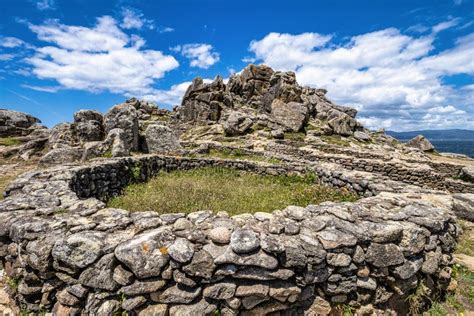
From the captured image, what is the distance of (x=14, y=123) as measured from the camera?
40812mm

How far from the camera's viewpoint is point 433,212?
→ 609cm

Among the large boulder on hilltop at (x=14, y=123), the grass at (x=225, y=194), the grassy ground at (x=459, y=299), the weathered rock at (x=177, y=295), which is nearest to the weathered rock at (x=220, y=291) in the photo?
the weathered rock at (x=177, y=295)

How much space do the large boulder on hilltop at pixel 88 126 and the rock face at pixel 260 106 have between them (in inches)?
679

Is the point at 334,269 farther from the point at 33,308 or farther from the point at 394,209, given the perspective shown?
the point at 33,308

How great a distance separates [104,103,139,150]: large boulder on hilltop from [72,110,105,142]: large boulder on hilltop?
1107 mm

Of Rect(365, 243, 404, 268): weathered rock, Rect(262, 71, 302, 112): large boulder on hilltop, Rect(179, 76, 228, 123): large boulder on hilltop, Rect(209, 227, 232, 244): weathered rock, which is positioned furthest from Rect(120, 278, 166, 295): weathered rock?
Rect(262, 71, 302, 112): large boulder on hilltop

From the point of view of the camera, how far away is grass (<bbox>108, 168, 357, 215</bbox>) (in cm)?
869

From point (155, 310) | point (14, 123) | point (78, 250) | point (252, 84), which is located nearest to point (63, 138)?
point (78, 250)

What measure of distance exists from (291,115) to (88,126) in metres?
27.9

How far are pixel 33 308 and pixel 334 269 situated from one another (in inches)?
225

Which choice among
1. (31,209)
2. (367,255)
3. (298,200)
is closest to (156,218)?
(31,209)

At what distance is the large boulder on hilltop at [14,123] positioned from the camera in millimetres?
39000

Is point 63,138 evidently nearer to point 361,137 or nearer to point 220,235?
point 220,235

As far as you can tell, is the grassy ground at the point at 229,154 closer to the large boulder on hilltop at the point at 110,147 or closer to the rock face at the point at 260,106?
the large boulder on hilltop at the point at 110,147
